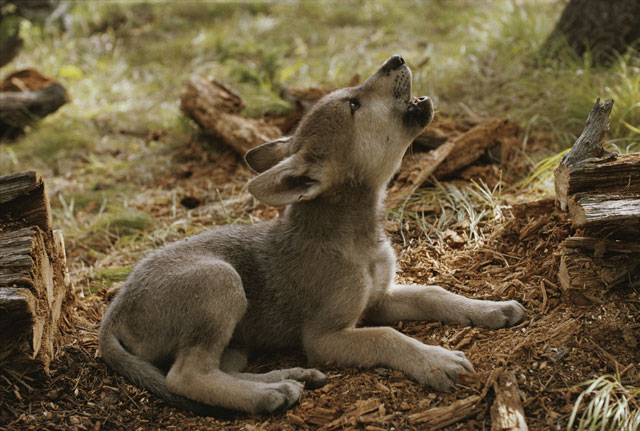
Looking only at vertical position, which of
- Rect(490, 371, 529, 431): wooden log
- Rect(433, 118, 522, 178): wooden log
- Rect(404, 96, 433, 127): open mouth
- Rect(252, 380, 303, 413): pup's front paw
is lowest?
Rect(252, 380, 303, 413): pup's front paw

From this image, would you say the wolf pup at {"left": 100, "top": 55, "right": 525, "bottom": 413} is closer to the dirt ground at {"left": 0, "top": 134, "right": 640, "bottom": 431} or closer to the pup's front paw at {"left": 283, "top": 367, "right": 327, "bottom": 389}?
the pup's front paw at {"left": 283, "top": 367, "right": 327, "bottom": 389}

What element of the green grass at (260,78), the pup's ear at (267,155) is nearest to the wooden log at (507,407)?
the green grass at (260,78)

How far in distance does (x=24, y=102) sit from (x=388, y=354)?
7980mm

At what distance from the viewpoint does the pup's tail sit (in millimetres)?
3505

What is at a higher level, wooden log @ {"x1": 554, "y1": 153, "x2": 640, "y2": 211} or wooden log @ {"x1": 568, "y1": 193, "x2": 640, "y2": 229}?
wooden log @ {"x1": 554, "y1": 153, "x2": 640, "y2": 211}

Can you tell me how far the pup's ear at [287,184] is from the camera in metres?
3.67

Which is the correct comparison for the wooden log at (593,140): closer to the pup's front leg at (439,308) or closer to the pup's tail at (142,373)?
the pup's front leg at (439,308)

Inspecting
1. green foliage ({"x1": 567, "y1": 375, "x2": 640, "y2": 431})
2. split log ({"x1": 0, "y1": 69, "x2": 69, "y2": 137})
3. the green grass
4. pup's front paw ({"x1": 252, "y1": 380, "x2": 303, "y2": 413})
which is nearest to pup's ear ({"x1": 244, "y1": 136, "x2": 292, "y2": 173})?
the green grass

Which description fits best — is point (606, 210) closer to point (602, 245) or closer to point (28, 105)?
point (602, 245)

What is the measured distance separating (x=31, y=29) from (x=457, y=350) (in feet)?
36.9

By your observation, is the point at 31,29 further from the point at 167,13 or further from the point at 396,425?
the point at 396,425

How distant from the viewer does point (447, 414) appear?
3.11m

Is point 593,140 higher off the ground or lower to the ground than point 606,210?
higher

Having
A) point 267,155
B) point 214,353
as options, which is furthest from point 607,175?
point 214,353
